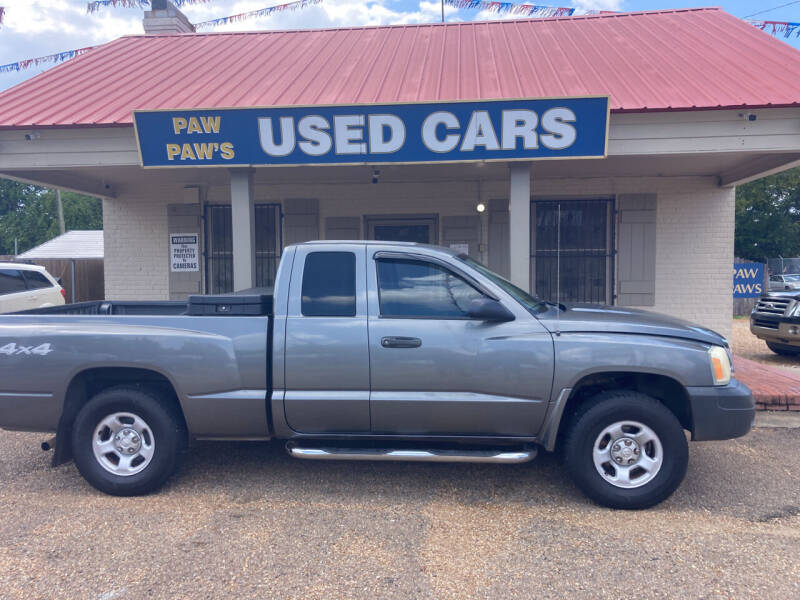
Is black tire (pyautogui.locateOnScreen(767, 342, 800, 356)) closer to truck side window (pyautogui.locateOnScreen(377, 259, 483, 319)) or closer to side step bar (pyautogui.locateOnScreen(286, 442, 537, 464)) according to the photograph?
side step bar (pyautogui.locateOnScreen(286, 442, 537, 464))

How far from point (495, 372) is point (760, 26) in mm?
9907

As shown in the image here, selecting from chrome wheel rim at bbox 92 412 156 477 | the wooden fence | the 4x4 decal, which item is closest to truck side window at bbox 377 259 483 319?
chrome wheel rim at bbox 92 412 156 477

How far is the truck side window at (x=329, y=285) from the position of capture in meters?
4.15

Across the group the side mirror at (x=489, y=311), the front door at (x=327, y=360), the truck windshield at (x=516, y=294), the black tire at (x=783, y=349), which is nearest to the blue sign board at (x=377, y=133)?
the truck windshield at (x=516, y=294)

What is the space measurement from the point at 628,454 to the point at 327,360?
2.17m

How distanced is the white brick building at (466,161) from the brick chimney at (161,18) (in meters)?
0.76

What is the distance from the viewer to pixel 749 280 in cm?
1872

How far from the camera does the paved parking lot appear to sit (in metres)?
3.04

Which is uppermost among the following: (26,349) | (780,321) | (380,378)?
(26,349)

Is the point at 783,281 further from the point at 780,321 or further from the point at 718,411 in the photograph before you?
the point at 718,411

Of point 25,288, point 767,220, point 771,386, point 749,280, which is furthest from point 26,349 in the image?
point 767,220

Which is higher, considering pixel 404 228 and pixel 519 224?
pixel 404 228

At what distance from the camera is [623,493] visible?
3891mm

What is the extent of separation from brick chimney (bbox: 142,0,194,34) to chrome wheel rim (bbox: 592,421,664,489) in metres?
11.3
